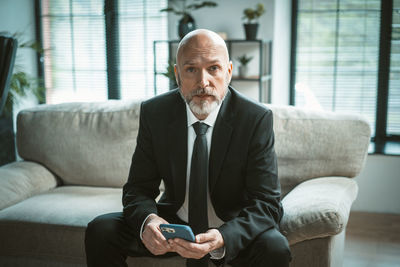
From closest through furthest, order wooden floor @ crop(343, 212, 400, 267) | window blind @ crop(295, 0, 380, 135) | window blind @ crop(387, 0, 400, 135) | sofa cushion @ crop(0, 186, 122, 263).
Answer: sofa cushion @ crop(0, 186, 122, 263)
wooden floor @ crop(343, 212, 400, 267)
window blind @ crop(387, 0, 400, 135)
window blind @ crop(295, 0, 380, 135)

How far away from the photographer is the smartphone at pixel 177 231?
4.86ft

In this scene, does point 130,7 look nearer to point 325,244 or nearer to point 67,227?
point 67,227

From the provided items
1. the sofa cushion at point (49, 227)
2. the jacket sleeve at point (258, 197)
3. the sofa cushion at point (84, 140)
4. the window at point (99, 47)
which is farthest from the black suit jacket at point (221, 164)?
the window at point (99, 47)

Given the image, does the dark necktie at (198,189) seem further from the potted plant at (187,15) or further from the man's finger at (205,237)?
the potted plant at (187,15)

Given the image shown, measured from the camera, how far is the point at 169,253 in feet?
5.88

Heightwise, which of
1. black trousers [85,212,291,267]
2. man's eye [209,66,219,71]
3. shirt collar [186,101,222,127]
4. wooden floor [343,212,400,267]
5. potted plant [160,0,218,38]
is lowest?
wooden floor [343,212,400,267]

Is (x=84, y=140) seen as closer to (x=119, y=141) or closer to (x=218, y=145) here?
(x=119, y=141)

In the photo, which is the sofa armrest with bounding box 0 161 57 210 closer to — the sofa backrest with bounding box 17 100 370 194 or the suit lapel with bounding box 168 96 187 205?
the sofa backrest with bounding box 17 100 370 194

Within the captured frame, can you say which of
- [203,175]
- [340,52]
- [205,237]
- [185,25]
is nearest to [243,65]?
[185,25]

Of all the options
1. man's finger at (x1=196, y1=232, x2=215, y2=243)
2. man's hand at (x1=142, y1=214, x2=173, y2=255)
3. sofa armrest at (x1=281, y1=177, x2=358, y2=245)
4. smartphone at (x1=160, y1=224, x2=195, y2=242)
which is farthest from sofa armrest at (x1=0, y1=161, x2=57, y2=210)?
sofa armrest at (x1=281, y1=177, x2=358, y2=245)

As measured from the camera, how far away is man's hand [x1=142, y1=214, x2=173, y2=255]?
157 centimetres

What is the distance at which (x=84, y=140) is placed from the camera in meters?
2.55

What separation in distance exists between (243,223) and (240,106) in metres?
0.46

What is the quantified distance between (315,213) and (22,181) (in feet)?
4.93
